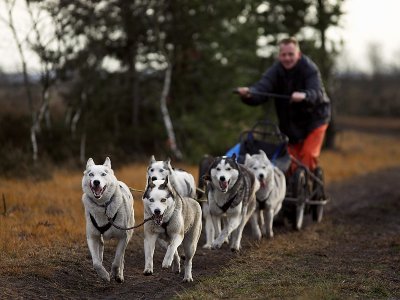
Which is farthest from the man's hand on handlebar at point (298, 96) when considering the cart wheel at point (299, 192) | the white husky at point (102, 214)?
the white husky at point (102, 214)

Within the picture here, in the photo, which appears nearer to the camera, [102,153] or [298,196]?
[298,196]

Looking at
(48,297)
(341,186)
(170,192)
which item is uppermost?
(170,192)

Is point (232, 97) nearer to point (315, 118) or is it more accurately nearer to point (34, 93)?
point (34, 93)

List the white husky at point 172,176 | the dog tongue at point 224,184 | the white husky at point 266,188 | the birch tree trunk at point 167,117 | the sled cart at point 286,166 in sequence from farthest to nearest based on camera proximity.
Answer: the birch tree trunk at point 167,117, the sled cart at point 286,166, the white husky at point 266,188, the dog tongue at point 224,184, the white husky at point 172,176

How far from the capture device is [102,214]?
663cm

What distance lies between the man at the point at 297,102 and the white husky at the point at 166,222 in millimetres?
4317

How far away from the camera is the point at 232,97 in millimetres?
19750

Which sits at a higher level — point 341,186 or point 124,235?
point 124,235

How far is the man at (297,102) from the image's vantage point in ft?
36.2

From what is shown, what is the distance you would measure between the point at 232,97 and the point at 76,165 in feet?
19.0

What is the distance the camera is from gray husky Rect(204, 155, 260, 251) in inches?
320

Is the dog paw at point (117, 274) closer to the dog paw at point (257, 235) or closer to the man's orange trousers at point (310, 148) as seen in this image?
the dog paw at point (257, 235)

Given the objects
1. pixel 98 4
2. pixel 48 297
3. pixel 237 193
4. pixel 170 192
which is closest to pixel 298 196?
pixel 237 193

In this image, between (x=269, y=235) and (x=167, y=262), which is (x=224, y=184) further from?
(x=269, y=235)
